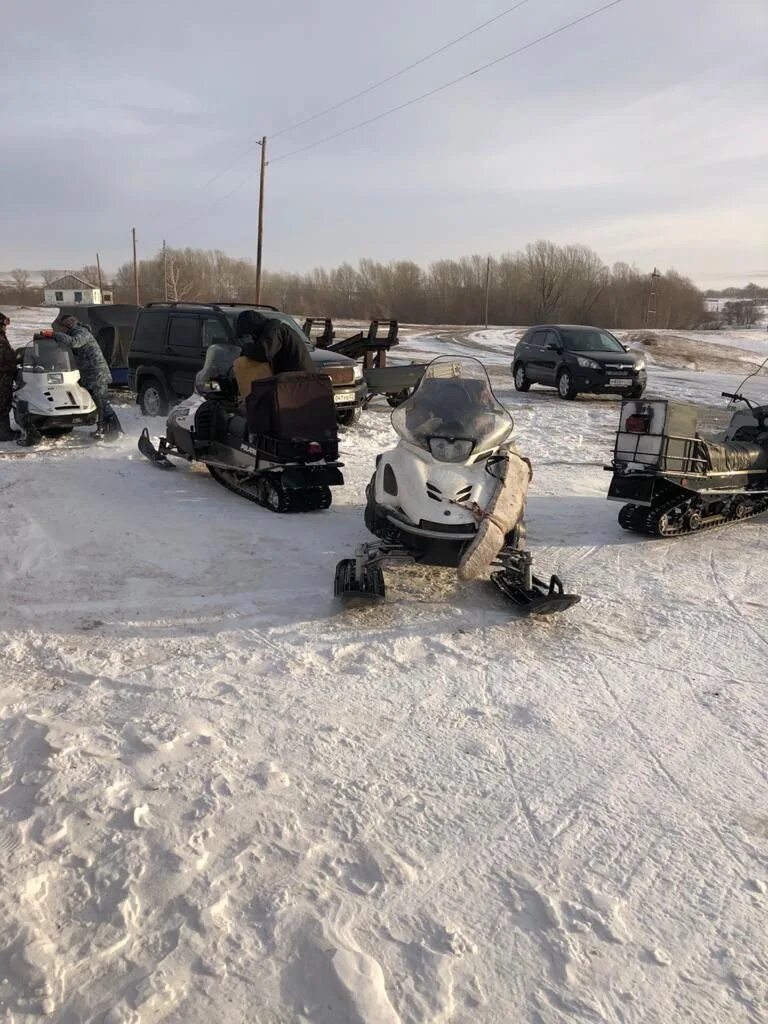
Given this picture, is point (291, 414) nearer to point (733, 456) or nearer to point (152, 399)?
point (733, 456)

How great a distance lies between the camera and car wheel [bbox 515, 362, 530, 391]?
17030 millimetres

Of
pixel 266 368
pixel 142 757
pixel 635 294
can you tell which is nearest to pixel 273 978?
pixel 142 757

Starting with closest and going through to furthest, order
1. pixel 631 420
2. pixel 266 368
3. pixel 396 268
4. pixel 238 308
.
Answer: pixel 631 420, pixel 266 368, pixel 238 308, pixel 396 268

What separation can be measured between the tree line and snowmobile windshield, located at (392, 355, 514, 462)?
63.1m

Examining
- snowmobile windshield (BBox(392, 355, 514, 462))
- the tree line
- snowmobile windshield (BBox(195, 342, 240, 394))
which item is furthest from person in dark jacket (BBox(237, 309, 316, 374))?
the tree line

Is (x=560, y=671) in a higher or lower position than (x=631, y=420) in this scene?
lower

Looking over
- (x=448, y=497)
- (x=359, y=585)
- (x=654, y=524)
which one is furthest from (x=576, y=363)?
(x=359, y=585)

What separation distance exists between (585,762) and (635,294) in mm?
79103

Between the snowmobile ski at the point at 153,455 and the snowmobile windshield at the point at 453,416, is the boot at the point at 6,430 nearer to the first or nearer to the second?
the snowmobile ski at the point at 153,455

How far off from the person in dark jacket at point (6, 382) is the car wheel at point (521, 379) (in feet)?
35.3

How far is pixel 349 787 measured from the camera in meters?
3.00

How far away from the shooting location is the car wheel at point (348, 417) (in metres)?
11.2

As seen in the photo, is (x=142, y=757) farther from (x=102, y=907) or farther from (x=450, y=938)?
(x=450, y=938)

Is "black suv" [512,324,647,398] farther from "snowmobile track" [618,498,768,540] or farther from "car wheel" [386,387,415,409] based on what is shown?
"snowmobile track" [618,498,768,540]
